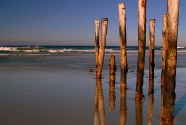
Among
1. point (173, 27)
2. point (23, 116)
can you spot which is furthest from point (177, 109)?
point (23, 116)

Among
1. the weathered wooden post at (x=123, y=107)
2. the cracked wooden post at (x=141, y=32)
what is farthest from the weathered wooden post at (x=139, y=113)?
the cracked wooden post at (x=141, y=32)

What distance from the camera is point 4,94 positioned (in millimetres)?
8430

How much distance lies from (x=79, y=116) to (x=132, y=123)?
4.20 ft

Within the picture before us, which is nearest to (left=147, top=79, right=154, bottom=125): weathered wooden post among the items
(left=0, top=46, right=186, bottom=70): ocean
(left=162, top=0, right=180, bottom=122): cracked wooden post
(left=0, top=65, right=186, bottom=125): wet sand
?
(left=0, top=65, right=186, bottom=125): wet sand

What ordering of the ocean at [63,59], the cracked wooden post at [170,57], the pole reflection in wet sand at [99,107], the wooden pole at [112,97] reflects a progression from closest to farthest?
1. the cracked wooden post at [170,57]
2. the pole reflection in wet sand at [99,107]
3. the wooden pole at [112,97]
4. the ocean at [63,59]

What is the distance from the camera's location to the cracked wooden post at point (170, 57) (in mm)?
5195

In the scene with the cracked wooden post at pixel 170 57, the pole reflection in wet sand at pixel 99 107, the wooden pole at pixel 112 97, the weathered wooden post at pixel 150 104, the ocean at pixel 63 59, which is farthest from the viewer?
the ocean at pixel 63 59

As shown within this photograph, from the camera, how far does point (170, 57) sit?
539 centimetres

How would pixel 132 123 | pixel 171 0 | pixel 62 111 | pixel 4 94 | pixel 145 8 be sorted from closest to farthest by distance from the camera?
pixel 171 0
pixel 132 123
pixel 62 111
pixel 145 8
pixel 4 94

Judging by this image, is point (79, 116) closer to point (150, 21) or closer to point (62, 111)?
point (62, 111)

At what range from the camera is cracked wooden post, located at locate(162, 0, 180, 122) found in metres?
5.20

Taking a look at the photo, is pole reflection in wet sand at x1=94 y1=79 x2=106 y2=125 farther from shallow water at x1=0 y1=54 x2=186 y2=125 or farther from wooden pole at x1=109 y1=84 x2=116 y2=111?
wooden pole at x1=109 y1=84 x2=116 y2=111

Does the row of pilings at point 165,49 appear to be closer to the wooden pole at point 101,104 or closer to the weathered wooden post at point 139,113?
the weathered wooden post at point 139,113

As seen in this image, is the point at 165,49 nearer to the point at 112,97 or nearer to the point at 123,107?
the point at 112,97
